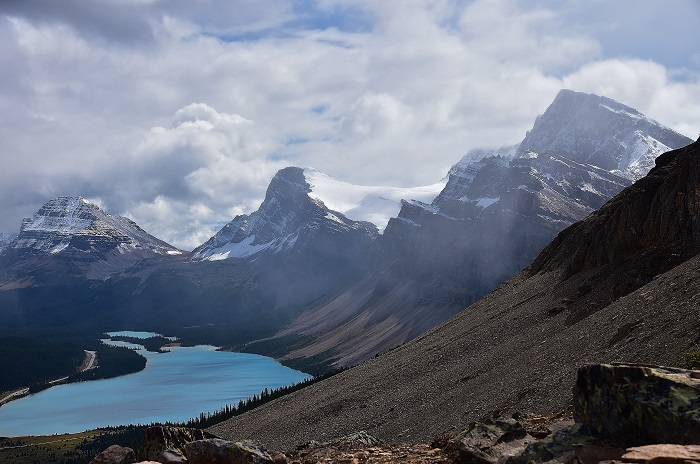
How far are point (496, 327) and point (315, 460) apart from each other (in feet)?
184

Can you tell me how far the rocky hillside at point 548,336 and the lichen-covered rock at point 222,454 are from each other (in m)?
27.0

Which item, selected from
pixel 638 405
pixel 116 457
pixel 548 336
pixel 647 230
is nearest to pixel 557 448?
pixel 638 405

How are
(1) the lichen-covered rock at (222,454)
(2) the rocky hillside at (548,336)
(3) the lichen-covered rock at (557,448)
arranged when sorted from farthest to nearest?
1. (2) the rocky hillside at (548,336)
2. (1) the lichen-covered rock at (222,454)
3. (3) the lichen-covered rock at (557,448)

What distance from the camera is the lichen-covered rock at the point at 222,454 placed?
2156 centimetres

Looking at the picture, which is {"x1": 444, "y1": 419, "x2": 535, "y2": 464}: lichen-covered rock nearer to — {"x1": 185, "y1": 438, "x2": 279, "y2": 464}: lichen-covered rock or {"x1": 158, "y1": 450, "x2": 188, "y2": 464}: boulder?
{"x1": 185, "y1": 438, "x2": 279, "y2": 464}: lichen-covered rock

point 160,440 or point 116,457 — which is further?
point 160,440

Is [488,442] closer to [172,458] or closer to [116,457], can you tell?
[172,458]

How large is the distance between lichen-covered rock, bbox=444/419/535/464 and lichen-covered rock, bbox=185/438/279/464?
6788 mm

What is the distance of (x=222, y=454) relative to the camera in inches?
855

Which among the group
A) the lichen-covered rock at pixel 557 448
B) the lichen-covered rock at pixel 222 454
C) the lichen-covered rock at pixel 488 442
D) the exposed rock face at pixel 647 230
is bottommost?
the lichen-covered rock at pixel 488 442

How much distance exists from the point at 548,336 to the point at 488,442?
47768 millimetres

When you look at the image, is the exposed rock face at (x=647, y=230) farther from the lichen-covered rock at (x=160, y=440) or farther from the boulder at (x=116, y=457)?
the boulder at (x=116, y=457)

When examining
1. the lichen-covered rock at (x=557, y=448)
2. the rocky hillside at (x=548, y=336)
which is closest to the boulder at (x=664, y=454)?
the lichen-covered rock at (x=557, y=448)

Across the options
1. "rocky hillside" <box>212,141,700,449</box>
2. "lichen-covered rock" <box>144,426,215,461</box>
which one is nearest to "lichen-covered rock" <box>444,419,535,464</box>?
"lichen-covered rock" <box>144,426,215,461</box>
